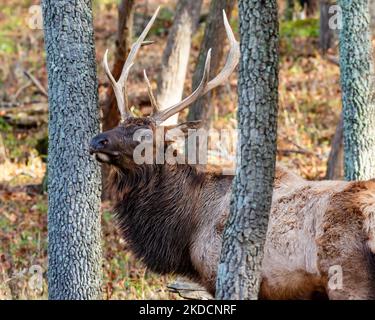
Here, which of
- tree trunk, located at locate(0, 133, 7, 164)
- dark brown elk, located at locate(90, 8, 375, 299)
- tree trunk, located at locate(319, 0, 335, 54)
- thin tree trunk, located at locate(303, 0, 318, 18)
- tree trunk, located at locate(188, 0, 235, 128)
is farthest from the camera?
thin tree trunk, located at locate(303, 0, 318, 18)

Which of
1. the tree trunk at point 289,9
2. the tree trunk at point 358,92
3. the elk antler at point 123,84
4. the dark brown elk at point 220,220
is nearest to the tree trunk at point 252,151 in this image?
the dark brown elk at point 220,220

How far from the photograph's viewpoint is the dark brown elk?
20.1ft

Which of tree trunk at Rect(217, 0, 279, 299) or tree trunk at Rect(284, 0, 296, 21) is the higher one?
tree trunk at Rect(284, 0, 296, 21)

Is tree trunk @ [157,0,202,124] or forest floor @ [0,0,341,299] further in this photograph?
tree trunk @ [157,0,202,124]

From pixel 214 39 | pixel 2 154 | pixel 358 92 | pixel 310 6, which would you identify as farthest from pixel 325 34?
pixel 358 92

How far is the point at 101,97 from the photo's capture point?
17.0 meters

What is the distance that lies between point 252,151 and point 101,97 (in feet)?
38.8

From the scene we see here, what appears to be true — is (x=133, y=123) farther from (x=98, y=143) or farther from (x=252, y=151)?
(x=252, y=151)

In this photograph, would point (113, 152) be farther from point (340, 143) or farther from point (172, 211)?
point (340, 143)

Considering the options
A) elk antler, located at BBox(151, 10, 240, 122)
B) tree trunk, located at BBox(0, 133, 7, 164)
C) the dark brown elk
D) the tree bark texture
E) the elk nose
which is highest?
the tree bark texture

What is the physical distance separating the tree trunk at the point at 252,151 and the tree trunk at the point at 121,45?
19.0 ft

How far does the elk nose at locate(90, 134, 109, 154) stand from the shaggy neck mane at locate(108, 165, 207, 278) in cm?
75

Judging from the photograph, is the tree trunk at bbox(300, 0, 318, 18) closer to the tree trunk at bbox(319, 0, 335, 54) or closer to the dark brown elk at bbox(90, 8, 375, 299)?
the tree trunk at bbox(319, 0, 335, 54)

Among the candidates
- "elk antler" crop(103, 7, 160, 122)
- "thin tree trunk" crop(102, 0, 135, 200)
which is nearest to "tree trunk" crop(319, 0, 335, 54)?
"thin tree trunk" crop(102, 0, 135, 200)
